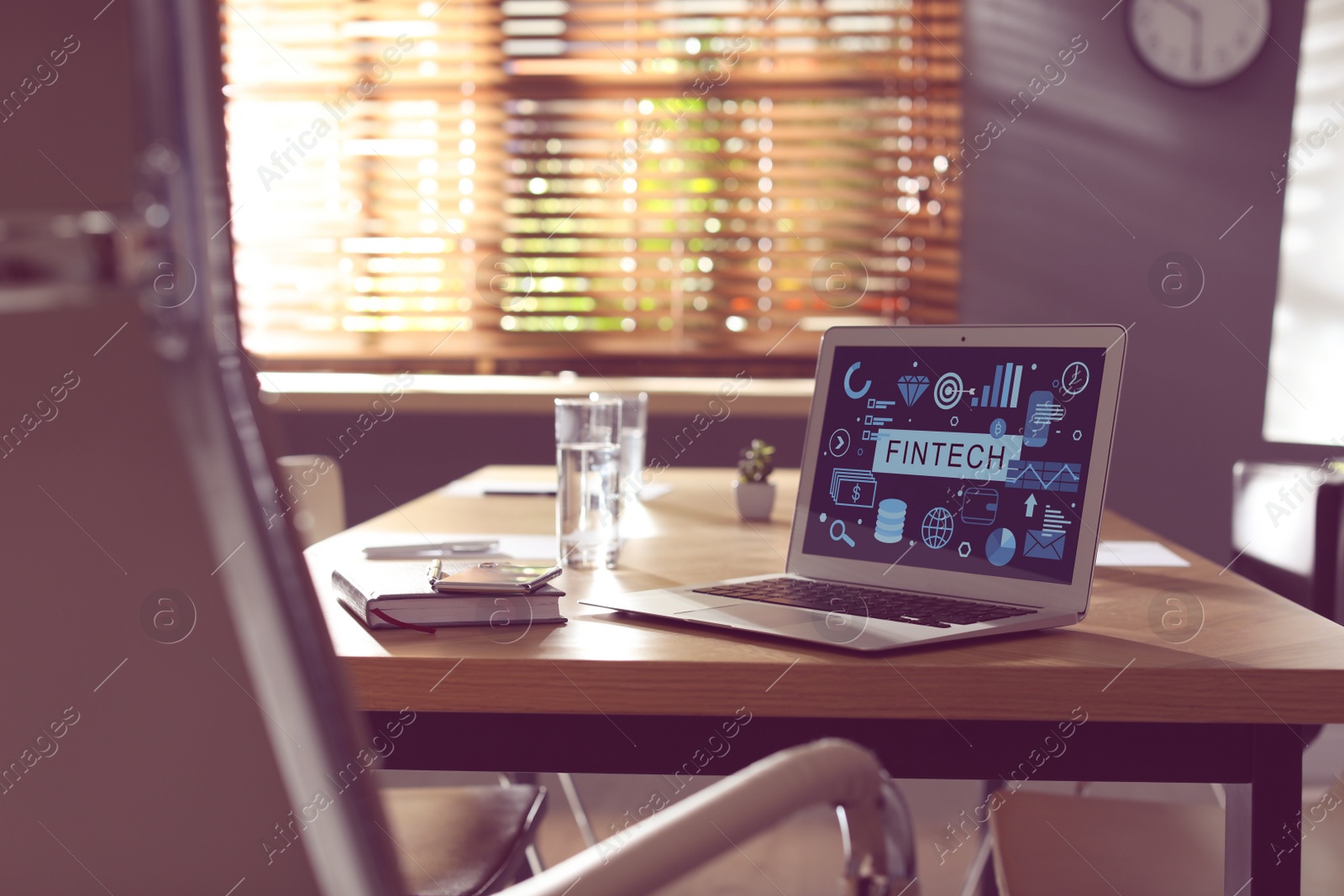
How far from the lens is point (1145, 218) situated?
3.38 metres

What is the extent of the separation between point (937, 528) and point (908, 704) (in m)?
0.30

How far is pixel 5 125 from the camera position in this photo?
1.23 ft

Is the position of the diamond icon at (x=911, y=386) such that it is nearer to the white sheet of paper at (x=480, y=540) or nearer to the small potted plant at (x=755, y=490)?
the white sheet of paper at (x=480, y=540)

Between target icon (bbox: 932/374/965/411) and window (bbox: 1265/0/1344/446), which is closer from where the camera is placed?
target icon (bbox: 932/374/965/411)

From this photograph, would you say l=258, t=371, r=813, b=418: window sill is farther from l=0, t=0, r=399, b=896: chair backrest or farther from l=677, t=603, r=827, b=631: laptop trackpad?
l=0, t=0, r=399, b=896: chair backrest

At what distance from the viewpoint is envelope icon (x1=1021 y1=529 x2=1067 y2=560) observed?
3.40ft

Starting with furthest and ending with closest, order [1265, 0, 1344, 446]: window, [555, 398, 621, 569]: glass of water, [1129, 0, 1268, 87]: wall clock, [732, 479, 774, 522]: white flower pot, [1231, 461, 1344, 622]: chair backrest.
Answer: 1. [1129, 0, 1268, 87]: wall clock
2. [1265, 0, 1344, 446]: window
3. [732, 479, 774, 522]: white flower pot
4. [1231, 461, 1344, 622]: chair backrest
5. [555, 398, 621, 569]: glass of water

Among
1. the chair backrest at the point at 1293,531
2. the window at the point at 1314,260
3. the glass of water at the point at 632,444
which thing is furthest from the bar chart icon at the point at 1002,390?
the window at the point at 1314,260

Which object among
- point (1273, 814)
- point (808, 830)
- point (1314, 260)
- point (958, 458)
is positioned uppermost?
point (1314, 260)

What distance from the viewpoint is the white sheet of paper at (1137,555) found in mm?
1401

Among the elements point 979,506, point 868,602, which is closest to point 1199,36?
point 979,506

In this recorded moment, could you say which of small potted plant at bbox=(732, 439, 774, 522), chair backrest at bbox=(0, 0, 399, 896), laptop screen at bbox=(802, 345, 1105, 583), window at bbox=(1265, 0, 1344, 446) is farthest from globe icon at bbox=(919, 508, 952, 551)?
window at bbox=(1265, 0, 1344, 446)

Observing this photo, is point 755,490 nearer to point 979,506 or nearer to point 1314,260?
point 979,506

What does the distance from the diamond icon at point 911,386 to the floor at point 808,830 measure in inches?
34.5
